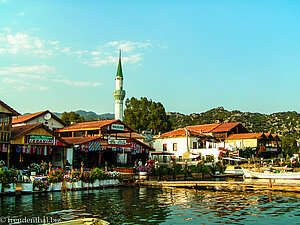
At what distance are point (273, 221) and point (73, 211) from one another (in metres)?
9.21

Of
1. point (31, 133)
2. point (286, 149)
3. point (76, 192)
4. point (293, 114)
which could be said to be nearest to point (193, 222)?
point (76, 192)

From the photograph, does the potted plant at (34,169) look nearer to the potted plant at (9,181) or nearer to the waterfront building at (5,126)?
the waterfront building at (5,126)

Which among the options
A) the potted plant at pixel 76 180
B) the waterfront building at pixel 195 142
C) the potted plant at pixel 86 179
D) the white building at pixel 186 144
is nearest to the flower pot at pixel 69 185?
the potted plant at pixel 76 180

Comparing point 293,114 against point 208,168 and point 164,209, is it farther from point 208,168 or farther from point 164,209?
point 164,209

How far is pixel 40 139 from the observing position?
27312 millimetres

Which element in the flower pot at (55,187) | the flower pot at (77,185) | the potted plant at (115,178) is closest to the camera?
the flower pot at (55,187)

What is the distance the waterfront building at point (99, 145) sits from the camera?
3216 centimetres

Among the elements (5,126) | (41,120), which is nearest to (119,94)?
(41,120)

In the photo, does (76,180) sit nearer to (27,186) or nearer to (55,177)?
(55,177)

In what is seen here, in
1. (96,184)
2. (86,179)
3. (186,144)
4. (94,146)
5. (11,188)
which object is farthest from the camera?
(186,144)

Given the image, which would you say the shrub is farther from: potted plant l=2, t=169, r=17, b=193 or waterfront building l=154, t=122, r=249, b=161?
waterfront building l=154, t=122, r=249, b=161

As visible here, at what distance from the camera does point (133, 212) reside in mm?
15750

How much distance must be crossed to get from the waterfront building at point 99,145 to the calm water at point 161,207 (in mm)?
10108

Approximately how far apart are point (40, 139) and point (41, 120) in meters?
10.9
